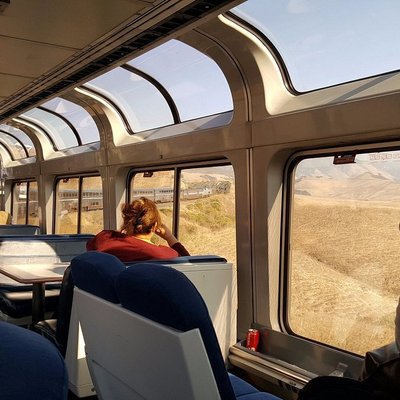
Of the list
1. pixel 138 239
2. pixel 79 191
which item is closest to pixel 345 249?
pixel 138 239

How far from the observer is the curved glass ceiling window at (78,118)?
22.6ft

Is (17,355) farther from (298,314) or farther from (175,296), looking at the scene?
(298,314)

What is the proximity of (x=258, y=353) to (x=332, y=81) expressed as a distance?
202 cm

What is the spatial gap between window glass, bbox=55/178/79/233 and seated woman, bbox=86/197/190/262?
387cm

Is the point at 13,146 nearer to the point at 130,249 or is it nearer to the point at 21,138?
the point at 21,138

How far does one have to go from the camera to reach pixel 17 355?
957 mm

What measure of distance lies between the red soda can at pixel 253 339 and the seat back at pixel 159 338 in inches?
66.7

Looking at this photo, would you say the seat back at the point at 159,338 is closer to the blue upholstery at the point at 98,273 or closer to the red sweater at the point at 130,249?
the blue upholstery at the point at 98,273

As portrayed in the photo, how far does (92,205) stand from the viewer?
23.3 ft

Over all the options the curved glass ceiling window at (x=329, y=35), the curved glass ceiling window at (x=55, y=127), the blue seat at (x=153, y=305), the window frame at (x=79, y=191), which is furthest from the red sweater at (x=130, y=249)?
the curved glass ceiling window at (x=55, y=127)

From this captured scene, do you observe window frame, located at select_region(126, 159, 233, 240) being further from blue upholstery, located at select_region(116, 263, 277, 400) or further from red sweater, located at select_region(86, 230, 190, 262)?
blue upholstery, located at select_region(116, 263, 277, 400)

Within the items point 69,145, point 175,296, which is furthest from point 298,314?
point 69,145

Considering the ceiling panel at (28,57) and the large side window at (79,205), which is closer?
the ceiling panel at (28,57)

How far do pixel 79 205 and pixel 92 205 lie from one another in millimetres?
771
